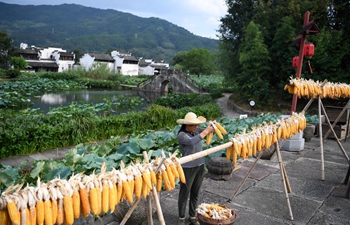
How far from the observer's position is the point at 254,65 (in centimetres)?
2095

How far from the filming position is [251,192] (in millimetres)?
5613

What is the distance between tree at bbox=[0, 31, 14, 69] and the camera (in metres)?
52.1

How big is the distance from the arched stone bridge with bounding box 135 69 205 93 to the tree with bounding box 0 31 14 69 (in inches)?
1113

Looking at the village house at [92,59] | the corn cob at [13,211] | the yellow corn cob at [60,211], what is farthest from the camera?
the village house at [92,59]

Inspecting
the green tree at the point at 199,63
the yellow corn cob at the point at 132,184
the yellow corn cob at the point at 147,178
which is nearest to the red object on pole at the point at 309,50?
the yellow corn cob at the point at 147,178

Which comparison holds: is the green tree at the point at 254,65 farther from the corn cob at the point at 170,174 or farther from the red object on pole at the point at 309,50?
the corn cob at the point at 170,174

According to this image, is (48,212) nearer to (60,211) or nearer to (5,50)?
(60,211)

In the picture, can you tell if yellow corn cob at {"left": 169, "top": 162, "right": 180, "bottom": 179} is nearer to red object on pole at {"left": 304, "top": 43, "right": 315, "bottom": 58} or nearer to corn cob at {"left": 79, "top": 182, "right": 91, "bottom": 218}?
corn cob at {"left": 79, "top": 182, "right": 91, "bottom": 218}

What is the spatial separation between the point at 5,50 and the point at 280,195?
6147cm

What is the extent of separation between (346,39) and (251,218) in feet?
63.5

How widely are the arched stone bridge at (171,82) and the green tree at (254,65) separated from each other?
15.5 meters

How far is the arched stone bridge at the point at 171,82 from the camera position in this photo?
1517 inches

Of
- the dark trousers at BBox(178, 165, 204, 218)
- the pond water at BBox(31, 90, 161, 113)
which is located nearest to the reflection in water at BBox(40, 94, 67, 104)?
the pond water at BBox(31, 90, 161, 113)

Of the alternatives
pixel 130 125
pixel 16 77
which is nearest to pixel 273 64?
pixel 130 125
